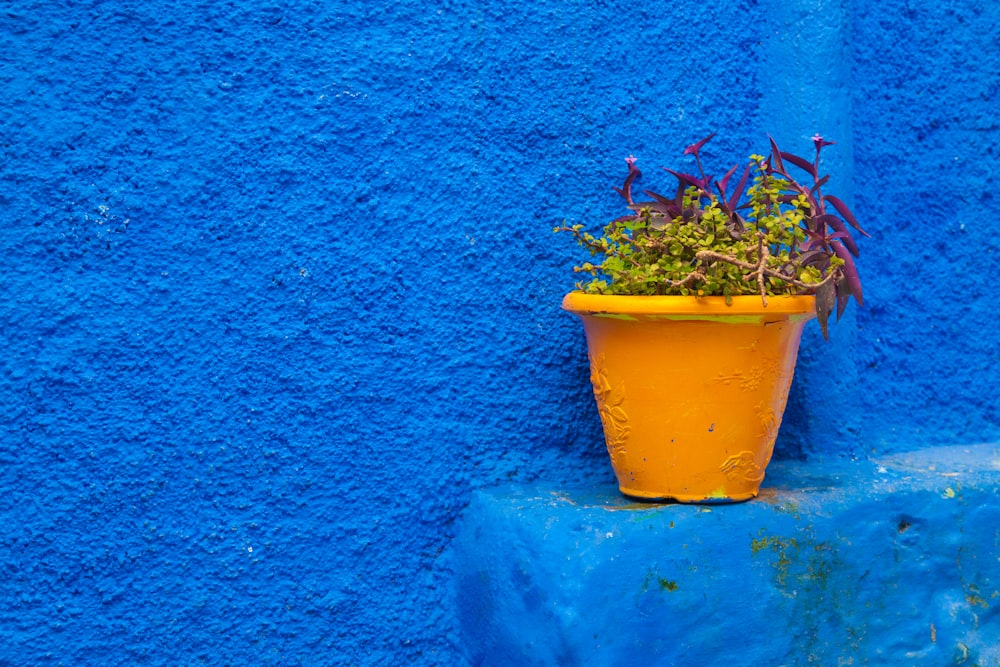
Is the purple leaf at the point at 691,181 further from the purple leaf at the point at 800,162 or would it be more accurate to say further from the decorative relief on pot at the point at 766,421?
the decorative relief on pot at the point at 766,421

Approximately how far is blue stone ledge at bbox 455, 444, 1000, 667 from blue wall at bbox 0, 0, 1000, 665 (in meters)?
0.15

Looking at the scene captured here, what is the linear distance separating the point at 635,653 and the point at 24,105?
137 centimetres

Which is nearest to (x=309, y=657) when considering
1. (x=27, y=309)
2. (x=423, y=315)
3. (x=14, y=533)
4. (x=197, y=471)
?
(x=197, y=471)

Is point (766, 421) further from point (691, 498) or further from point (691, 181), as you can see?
point (691, 181)

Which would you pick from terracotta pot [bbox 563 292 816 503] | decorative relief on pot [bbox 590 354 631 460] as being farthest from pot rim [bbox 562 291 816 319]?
decorative relief on pot [bbox 590 354 631 460]

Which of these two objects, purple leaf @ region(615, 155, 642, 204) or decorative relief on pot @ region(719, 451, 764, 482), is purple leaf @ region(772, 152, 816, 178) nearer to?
purple leaf @ region(615, 155, 642, 204)

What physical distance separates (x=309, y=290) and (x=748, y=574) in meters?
0.93

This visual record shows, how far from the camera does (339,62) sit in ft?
5.74

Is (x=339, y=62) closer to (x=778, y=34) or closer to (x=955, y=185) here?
(x=778, y=34)

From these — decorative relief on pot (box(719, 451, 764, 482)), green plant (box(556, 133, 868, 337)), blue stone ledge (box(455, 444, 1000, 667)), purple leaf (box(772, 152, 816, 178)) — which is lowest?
blue stone ledge (box(455, 444, 1000, 667))

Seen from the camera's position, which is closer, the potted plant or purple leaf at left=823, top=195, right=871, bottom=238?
the potted plant

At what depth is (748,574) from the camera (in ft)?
5.26

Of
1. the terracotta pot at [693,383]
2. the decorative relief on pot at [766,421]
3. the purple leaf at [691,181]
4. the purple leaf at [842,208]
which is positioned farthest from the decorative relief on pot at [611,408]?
the purple leaf at [842,208]

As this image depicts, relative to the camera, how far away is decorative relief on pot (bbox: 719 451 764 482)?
1.64m
